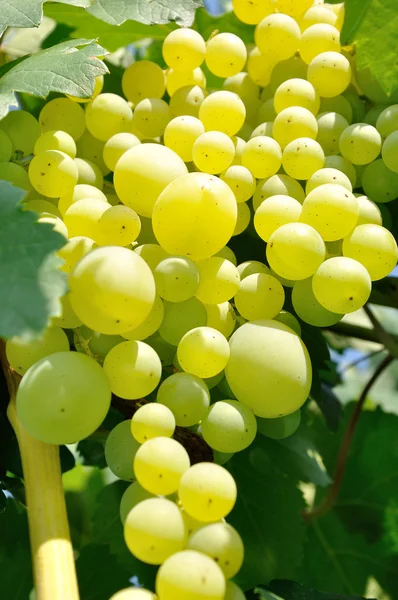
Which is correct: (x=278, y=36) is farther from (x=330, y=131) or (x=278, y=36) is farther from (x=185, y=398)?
(x=185, y=398)

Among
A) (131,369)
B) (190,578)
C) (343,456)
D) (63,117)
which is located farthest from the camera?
(343,456)

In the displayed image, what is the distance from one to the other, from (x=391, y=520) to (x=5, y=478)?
721 millimetres

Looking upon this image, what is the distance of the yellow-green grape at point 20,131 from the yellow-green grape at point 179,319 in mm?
223

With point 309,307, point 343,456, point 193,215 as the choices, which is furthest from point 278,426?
point 343,456

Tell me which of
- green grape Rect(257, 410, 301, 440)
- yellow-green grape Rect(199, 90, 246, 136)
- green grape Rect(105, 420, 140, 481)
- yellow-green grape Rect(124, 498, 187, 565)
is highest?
yellow-green grape Rect(199, 90, 246, 136)

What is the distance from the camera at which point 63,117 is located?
2.39 ft

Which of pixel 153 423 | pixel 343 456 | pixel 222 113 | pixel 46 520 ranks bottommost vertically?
pixel 343 456

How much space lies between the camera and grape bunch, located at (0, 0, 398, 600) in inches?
19.1

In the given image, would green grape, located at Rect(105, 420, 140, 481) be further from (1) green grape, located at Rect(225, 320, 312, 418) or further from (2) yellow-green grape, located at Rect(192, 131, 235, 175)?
(2) yellow-green grape, located at Rect(192, 131, 235, 175)

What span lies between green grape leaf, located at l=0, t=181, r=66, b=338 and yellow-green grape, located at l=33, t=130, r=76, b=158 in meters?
0.14

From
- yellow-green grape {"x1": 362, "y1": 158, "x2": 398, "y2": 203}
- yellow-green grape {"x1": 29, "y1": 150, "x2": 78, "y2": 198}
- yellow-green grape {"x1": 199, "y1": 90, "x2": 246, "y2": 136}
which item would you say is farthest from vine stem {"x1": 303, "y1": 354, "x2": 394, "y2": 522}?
yellow-green grape {"x1": 29, "y1": 150, "x2": 78, "y2": 198}

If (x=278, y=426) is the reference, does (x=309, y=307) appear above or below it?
above

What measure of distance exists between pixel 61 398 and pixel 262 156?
1.07 ft

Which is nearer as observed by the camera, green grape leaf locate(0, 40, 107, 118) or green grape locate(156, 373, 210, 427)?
green grape locate(156, 373, 210, 427)
